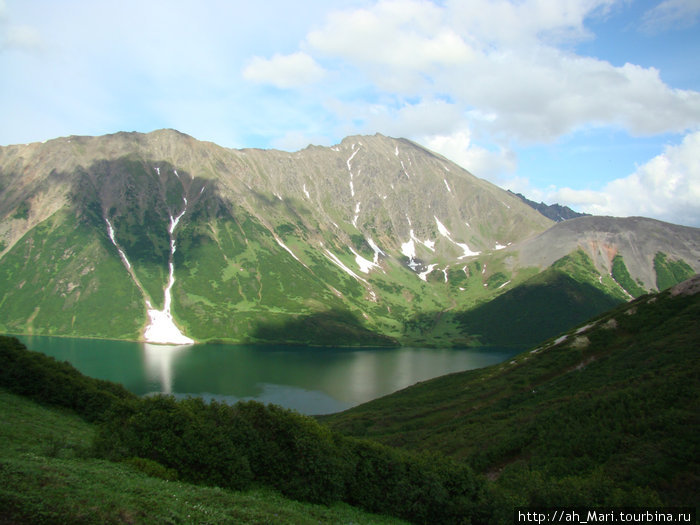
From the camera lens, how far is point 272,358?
16100cm

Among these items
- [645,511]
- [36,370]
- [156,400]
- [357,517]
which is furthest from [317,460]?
[36,370]

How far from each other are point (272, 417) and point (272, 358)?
426 feet

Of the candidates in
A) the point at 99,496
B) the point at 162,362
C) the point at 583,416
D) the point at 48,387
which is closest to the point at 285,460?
the point at 99,496

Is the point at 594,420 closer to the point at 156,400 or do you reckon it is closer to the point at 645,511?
the point at 645,511

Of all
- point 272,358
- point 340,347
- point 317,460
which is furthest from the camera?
point 340,347

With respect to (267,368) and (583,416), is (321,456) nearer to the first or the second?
(583,416)

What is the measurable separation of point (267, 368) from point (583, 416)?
113 m

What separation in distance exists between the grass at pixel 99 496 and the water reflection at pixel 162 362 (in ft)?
291

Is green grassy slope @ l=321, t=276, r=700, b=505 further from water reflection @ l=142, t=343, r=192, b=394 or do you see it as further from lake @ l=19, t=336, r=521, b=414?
water reflection @ l=142, t=343, r=192, b=394

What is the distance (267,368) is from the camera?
468 feet

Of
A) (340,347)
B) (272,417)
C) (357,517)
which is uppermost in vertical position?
(272,417)

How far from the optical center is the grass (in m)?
15.7

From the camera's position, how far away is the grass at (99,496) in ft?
51.4

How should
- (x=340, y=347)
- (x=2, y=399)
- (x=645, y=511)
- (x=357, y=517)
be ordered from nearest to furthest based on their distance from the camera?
→ (x=645, y=511) < (x=357, y=517) < (x=2, y=399) < (x=340, y=347)
